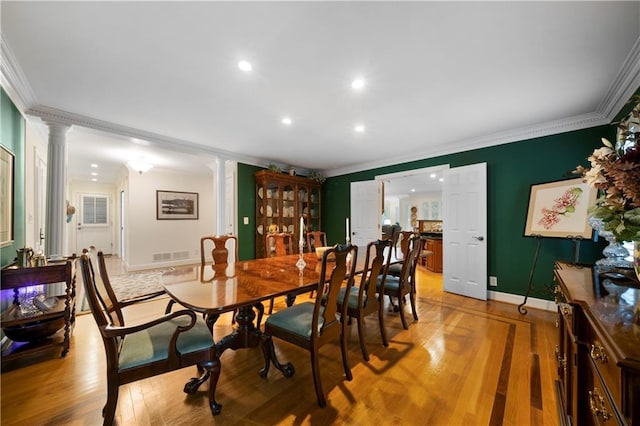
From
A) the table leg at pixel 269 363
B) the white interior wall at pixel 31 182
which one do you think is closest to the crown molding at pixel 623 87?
the table leg at pixel 269 363

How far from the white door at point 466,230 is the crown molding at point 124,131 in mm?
3773

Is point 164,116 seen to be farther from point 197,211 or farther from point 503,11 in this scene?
point 197,211

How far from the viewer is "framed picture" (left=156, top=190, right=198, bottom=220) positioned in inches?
249

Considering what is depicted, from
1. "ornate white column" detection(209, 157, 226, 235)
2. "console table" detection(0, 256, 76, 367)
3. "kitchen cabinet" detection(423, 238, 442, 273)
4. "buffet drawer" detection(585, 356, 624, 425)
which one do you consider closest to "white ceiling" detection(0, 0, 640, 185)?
"ornate white column" detection(209, 157, 226, 235)

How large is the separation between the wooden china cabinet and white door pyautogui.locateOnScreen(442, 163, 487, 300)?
2560 mm

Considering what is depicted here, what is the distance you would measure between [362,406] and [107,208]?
9.72 m

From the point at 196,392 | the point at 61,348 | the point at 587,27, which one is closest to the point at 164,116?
the point at 61,348

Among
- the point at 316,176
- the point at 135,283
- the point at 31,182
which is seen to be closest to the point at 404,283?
the point at 316,176

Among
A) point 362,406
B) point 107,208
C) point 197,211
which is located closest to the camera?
point 362,406

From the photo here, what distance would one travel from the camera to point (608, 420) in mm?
847

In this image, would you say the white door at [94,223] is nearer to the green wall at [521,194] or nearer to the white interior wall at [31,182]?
the white interior wall at [31,182]

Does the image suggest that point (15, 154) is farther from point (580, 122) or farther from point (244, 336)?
point (580, 122)

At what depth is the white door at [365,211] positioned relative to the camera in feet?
16.8

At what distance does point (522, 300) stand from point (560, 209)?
1.34 m
